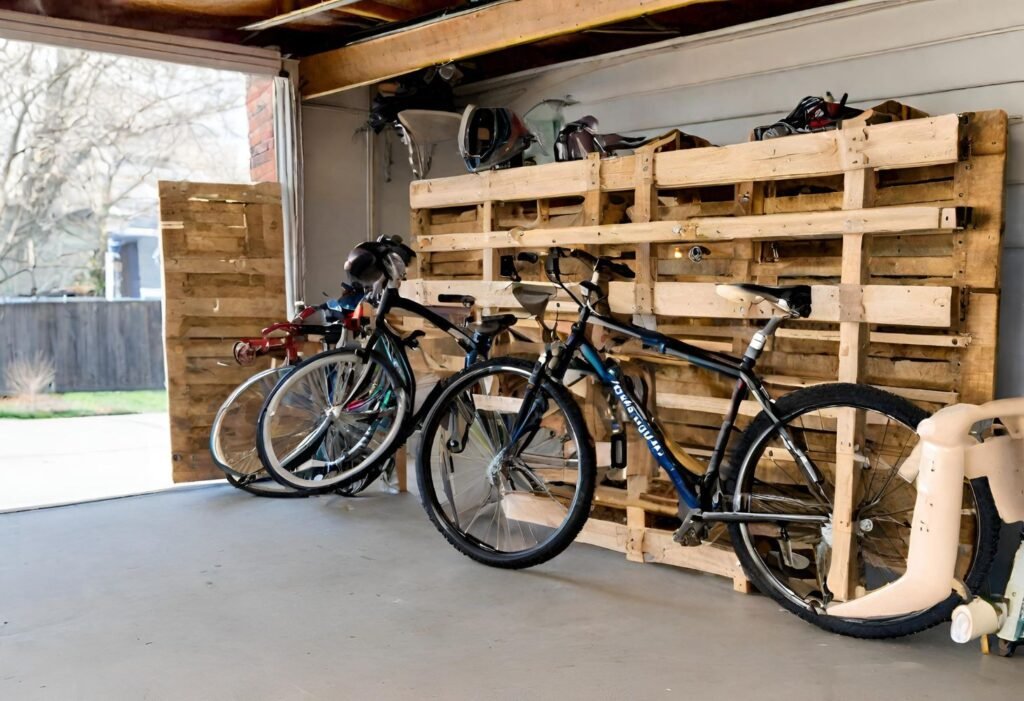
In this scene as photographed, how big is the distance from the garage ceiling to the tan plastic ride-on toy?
7.01ft

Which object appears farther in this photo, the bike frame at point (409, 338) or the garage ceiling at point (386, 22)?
the garage ceiling at point (386, 22)

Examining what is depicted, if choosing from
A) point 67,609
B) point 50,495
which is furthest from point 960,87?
point 50,495

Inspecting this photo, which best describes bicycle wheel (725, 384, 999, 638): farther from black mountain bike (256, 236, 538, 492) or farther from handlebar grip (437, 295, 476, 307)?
handlebar grip (437, 295, 476, 307)

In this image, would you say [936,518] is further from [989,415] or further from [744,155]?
[744,155]

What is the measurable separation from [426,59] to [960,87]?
2.44 m

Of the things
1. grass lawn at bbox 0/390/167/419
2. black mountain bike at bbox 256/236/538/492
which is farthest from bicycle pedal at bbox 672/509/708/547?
grass lawn at bbox 0/390/167/419

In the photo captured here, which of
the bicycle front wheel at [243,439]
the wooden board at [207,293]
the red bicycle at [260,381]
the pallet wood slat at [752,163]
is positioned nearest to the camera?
A: the pallet wood slat at [752,163]

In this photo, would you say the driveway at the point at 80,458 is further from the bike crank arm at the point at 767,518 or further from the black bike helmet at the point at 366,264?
the bike crank arm at the point at 767,518

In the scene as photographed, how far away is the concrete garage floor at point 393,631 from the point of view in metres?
2.48

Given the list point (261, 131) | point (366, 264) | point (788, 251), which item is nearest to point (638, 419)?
point (788, 251)

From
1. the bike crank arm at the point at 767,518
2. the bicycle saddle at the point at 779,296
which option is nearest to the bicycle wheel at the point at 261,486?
the bike crank arm at the point at 767,518

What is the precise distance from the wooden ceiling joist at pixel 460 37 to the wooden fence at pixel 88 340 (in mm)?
4336

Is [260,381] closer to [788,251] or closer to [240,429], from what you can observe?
[240,429]

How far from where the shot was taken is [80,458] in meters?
6.09
